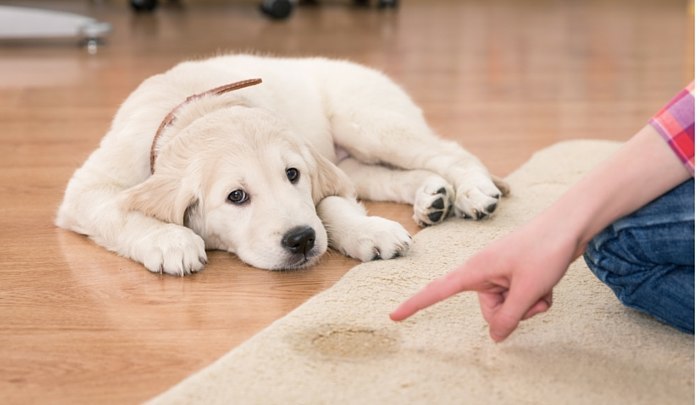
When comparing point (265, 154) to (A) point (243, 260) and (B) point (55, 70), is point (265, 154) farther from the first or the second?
(B) point (55, 70)

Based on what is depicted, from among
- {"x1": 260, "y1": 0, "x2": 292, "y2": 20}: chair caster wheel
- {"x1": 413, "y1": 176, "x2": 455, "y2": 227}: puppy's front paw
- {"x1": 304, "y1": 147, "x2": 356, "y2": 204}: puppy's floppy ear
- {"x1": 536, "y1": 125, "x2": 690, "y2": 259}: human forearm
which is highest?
{"x1": 536, "y1": 125, "x2": 690, "y2": 259}: human forearm

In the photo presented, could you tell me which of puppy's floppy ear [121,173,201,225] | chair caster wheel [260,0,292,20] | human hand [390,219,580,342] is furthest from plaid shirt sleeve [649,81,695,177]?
chair caster wheel [260,0,292,20]

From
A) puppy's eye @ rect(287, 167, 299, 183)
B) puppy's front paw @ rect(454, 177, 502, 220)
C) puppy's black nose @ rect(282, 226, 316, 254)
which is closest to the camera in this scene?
puppy's black nose @ rect(282, 226, 316, 254)

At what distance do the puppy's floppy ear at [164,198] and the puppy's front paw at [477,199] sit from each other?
22.8 inches

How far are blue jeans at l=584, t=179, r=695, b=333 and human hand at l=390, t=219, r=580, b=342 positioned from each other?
0.43ft

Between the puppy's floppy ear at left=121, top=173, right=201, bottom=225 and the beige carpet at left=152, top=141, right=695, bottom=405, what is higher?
the puppy's floppy ear at left=121, top=173, right=201, bottom=225

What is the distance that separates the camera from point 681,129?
126 cm

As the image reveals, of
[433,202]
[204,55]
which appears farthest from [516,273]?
[204,55]

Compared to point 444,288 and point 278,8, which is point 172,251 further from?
point 278,8

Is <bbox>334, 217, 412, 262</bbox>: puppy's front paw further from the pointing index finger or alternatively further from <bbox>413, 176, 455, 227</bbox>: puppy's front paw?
the pointing index finger

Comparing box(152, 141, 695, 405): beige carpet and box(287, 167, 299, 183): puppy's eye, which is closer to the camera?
box(152, 141, 695, 405): beige carpet

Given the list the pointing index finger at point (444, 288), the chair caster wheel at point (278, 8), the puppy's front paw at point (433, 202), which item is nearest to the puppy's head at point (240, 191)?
the puppy's front paw at point (433, 202)

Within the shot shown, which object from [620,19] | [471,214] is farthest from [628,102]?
[620,19]

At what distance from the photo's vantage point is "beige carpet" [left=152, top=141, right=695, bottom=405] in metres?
1.30
